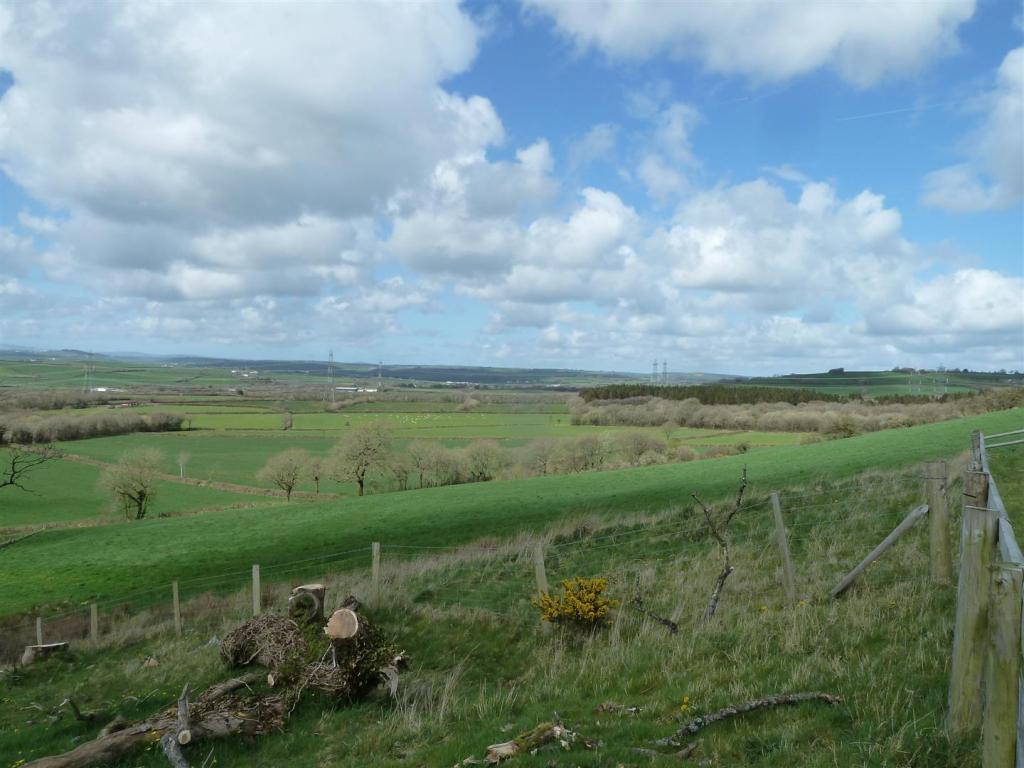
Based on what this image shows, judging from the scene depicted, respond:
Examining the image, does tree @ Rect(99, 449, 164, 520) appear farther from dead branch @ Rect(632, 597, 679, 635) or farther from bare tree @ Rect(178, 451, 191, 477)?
dead branch @ Rect(632, 597, 679, 635)

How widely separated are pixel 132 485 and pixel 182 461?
14.4 m

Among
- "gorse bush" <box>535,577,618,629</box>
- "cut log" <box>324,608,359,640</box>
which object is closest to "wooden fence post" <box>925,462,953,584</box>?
"gorse bush" <box>535,577,618,629</box>

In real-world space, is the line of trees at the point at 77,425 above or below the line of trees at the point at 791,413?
below

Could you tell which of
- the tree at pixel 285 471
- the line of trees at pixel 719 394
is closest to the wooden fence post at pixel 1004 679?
the tree at pixel 285 471

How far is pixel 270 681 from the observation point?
9547mm

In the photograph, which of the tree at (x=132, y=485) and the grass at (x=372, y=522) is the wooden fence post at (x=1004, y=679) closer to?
the grass at (x=372, y=522)

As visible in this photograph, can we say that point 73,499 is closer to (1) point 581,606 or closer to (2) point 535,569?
(2) point 535,569

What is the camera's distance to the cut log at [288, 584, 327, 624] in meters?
A: 10.9

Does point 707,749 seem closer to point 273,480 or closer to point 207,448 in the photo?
point 273,480

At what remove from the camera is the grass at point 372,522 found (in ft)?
91.6

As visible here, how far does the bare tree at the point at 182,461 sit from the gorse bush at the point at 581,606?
66.1m

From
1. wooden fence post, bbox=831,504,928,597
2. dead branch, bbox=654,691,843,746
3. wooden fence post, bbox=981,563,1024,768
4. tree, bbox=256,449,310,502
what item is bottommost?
tree, bbox=256,449,310,502

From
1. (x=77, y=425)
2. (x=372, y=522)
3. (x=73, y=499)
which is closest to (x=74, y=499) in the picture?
(x=73, y=499)

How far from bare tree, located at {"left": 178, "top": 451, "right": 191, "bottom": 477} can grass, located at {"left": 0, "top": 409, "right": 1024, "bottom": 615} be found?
89.0 feet
